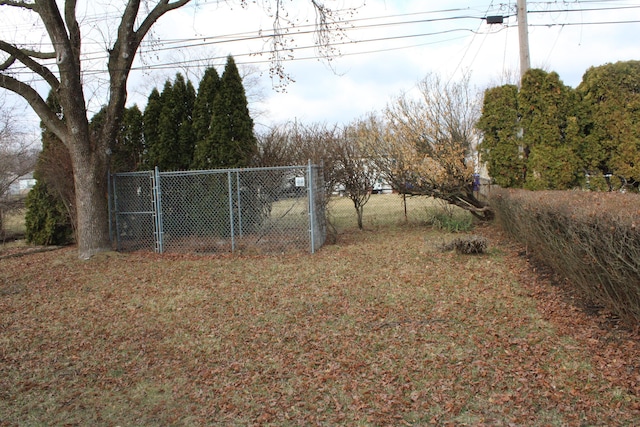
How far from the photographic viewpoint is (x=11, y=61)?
33.4 ft

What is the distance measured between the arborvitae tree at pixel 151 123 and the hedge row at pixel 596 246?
8438mm

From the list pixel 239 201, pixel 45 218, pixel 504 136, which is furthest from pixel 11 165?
pixel 504 136

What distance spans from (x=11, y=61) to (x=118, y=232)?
13.9ft

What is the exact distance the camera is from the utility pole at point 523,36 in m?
11.7

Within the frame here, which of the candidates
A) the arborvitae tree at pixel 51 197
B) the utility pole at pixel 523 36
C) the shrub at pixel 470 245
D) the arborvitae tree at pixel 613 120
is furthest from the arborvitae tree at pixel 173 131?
the arborvitae tree at pixel 613 120

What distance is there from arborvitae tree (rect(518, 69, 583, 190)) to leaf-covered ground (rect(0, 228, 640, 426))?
180 inches

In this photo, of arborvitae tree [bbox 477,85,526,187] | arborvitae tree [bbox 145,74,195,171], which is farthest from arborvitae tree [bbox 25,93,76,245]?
arborvitae tree [bbox 477,85,526,187]

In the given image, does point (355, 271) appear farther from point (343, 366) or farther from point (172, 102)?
point (172, 102)

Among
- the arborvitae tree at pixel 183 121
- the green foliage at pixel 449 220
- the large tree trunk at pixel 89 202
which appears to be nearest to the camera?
the large tree trunk at pixel 89 202

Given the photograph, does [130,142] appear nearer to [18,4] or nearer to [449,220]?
[18,4]

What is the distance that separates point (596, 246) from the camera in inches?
179

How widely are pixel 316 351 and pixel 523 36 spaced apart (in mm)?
10309

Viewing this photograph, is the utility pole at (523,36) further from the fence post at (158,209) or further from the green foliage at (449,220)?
the fence post at (158,209)

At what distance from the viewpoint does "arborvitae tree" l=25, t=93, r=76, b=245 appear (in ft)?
36.1
